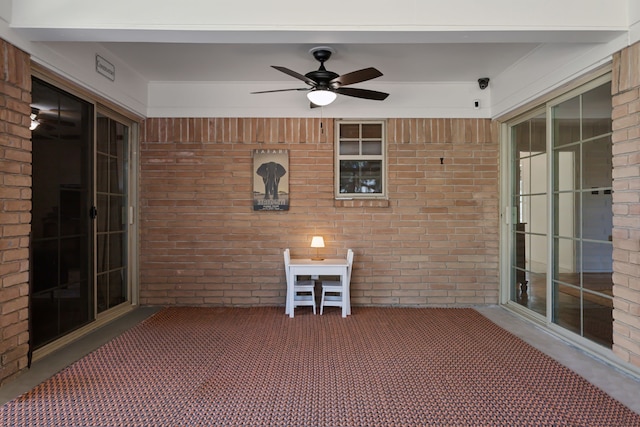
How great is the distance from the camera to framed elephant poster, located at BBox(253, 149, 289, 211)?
4.49 metres

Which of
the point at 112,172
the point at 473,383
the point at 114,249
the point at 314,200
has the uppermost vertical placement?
the point at 112,172

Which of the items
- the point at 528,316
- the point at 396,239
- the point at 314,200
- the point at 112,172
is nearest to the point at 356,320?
the point at 396,239

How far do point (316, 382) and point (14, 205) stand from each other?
96.8 inches

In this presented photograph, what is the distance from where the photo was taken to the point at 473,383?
251 centimetres

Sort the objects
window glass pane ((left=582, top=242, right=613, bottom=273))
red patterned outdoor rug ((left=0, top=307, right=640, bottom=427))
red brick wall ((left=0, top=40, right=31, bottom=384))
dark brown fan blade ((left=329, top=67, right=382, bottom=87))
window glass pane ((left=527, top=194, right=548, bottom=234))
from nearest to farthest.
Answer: red patterned outdoor rug ((left=0, top=307, right=640, bottom=427)) → red brick wall ((left=0, top=40, right=31, bottom=384)) → window glass pane ((left=582, top=242, right=613, bottom=273)) → dark brown fan blade ((left=329, top=67, right=382, bottom=87)) → window glass pane ((left=527, top=194, right=548, bottom=234))

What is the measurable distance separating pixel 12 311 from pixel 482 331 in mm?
3918

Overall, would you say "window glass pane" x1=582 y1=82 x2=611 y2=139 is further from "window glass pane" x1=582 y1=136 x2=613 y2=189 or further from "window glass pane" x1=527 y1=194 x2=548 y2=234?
"window glass pane" x1=527 y1=194 x2=548 y2=234

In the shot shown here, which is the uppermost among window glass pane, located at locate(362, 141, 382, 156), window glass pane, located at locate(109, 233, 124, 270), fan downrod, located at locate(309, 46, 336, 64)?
fan downrod, located at locate(309, 46, 336, 64)

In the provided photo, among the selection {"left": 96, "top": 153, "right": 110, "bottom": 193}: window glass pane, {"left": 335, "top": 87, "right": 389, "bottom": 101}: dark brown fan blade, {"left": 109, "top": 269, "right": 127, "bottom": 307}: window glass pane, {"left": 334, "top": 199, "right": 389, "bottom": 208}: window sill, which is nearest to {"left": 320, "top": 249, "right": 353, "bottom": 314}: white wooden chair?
{"left": 334, "top": 199, "right": 389, "bottom": 208}: window sill

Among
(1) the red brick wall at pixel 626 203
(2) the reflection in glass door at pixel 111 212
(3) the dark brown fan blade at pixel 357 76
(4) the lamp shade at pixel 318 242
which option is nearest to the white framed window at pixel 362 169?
(4) the lamp shade at pixel 318 242

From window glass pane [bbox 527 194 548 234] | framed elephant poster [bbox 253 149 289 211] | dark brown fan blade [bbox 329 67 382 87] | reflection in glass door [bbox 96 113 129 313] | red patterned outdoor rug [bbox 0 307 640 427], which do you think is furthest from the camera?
framed elephant poster [bbox 253 149 289 211]

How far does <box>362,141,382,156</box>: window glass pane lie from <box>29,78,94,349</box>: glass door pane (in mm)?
2968

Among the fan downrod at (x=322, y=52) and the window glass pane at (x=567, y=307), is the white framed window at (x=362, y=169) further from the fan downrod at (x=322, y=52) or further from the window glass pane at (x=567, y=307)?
the window glass pane at (x=567, y=307)

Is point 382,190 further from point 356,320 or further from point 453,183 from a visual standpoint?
point 356,320
